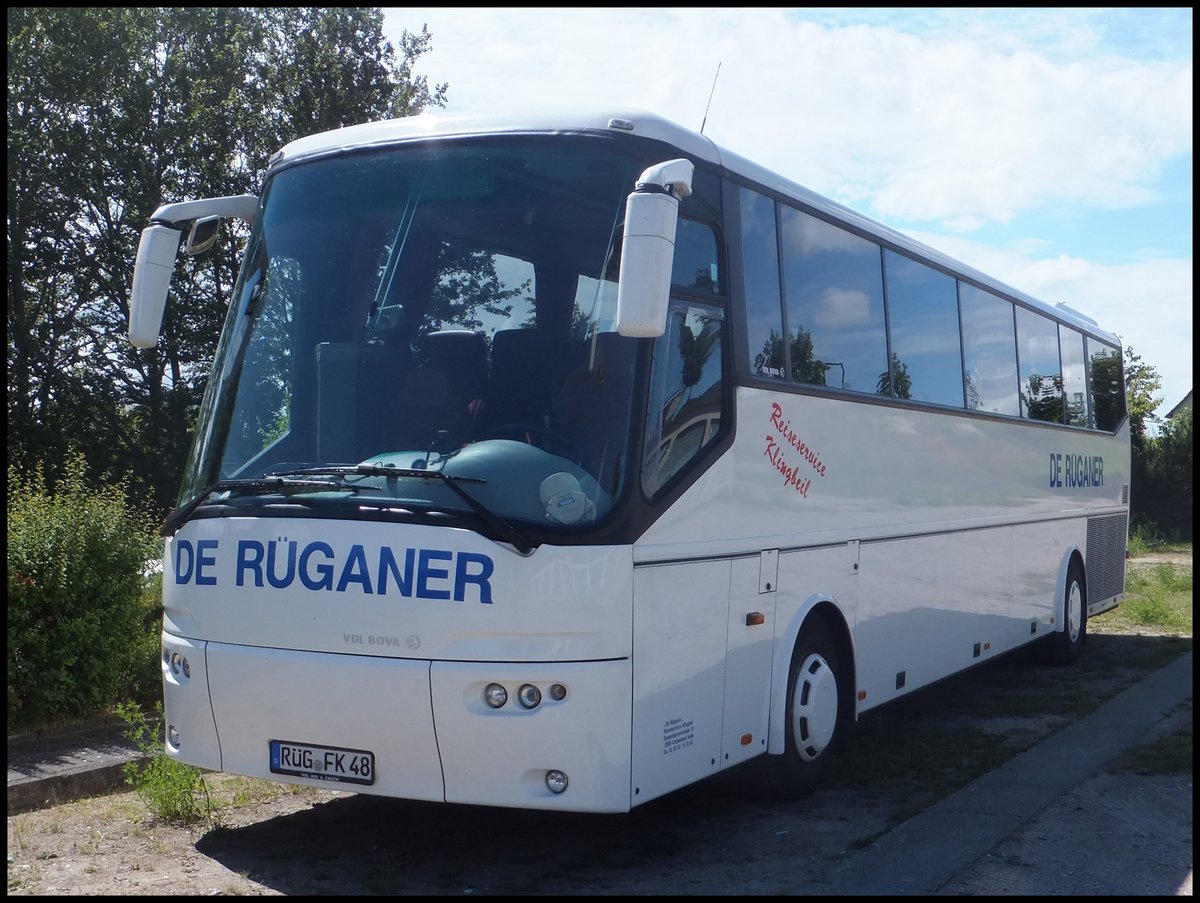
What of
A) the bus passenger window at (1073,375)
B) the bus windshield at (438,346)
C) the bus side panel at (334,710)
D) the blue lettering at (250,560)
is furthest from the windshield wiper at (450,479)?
the bus passenger window at (1073,375)

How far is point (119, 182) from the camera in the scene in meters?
28.9

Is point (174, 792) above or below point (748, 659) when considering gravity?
below

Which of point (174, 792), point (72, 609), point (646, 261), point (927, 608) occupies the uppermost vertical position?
point (646, 261)

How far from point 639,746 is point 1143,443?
3413 cm

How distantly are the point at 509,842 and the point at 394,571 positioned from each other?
1.86 meters

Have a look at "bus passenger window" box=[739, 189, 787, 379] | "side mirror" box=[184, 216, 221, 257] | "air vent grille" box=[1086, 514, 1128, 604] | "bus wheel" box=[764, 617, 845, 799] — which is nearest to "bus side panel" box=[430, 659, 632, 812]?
"bus wheel" box=[764, 617, 845, 799]

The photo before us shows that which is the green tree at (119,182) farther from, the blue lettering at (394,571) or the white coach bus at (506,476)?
the blue lettering at (394,571)

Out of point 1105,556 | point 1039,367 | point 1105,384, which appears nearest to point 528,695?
point 1039,367

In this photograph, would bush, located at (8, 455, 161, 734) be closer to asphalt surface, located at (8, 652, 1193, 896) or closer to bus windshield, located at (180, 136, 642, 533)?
asphalt surface, located at (8, 652, 1193, 896)

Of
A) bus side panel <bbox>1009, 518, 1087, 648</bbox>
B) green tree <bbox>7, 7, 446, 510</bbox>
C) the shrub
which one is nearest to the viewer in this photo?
the shrub

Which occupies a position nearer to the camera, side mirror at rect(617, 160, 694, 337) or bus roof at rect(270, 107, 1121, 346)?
side mirror at rect(617, 160, 694, 337)

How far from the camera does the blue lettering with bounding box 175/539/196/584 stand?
6066mm

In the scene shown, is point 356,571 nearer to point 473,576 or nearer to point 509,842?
point 473,576

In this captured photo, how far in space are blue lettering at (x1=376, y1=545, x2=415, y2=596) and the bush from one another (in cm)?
397
